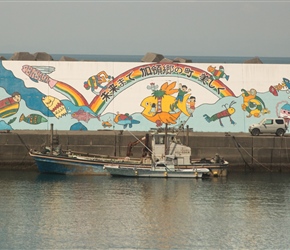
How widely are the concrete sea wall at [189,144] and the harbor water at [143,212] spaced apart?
1.17 meters

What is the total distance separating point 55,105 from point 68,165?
8220 millimetres

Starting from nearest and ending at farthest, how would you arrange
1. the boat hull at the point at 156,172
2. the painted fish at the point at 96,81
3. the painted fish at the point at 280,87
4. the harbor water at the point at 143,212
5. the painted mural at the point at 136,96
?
the harbor water at the point at 143,212 < the boat hull at the point at 156,172 < the painted mural at the point at 136,96 < the painted fish at the point at 96,81 < the painted fish at the point at 280,87

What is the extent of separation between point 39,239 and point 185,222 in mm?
8320

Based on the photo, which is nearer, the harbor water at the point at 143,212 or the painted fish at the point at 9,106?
the harbor water at the point at 143,212

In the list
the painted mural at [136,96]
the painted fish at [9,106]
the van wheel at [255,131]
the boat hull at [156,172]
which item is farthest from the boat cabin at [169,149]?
the painted fish at [9,106]

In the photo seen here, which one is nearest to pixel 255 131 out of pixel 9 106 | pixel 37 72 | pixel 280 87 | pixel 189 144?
pixel 189 144

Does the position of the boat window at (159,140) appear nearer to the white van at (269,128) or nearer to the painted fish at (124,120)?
the painted fish at (124,120)

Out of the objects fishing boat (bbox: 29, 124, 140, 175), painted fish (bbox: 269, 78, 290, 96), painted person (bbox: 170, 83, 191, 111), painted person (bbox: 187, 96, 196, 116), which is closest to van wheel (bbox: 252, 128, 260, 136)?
painted fish (bbox: 269, 78, 290, 96)

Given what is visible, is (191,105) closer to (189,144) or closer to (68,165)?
(189,144)

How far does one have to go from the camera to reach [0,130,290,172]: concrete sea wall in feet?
209

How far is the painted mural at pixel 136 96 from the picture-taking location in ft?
225

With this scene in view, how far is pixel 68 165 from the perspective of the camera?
6172cm

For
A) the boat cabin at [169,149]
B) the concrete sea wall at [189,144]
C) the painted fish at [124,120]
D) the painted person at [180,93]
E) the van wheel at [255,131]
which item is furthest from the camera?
the painted person at [180,93]

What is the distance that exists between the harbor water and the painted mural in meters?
6.86
